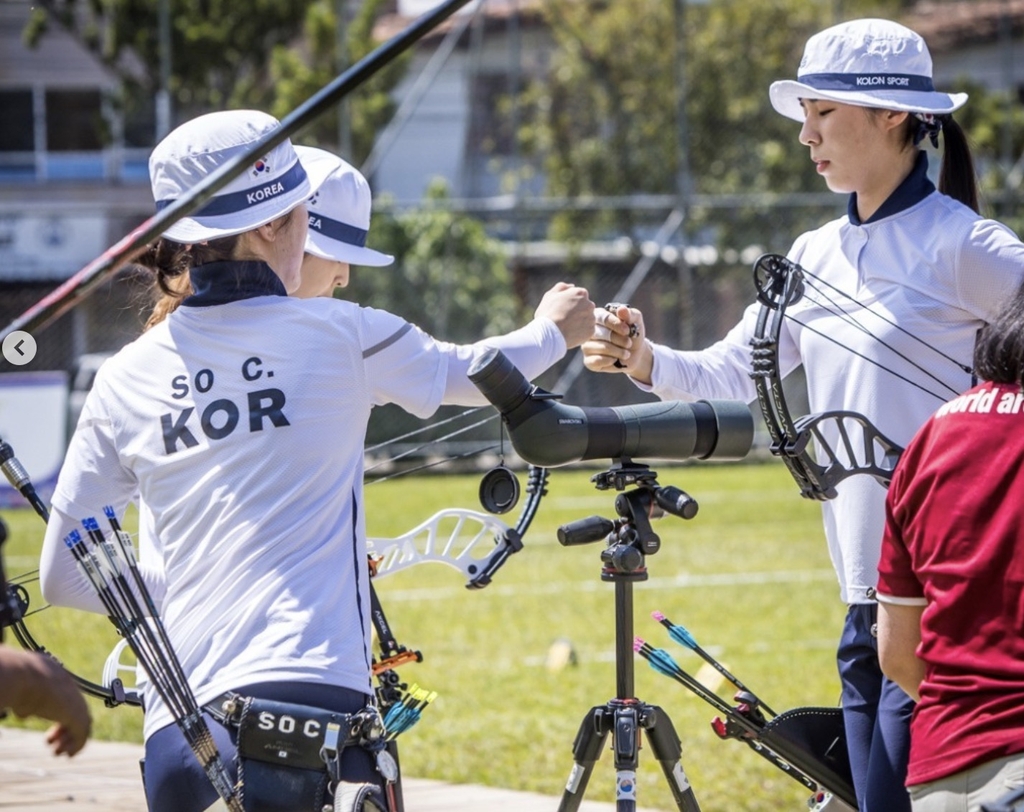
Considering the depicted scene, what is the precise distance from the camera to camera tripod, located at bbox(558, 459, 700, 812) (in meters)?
3.38

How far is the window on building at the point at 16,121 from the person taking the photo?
28.8 m

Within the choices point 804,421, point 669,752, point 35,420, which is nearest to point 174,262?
point 804,421

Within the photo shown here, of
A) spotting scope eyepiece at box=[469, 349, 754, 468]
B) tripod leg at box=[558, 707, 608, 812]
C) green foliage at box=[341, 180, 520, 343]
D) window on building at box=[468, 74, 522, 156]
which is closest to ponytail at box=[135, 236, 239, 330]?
spotting scope eyepiece at box=[469, 349, 754, 468]

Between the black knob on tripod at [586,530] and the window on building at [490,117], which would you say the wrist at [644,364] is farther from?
the window on building at [490,117]

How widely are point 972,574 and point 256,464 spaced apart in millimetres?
1208

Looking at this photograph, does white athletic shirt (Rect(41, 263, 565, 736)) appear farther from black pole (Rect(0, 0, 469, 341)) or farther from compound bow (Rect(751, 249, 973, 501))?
compound bow (Rect(751, 249, 973, 501))

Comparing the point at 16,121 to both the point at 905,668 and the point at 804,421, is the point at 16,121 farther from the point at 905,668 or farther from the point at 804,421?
the point at 905,668

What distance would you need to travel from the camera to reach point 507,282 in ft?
66.7

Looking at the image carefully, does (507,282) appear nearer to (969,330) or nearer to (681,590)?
(681,590)

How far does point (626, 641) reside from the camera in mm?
3410

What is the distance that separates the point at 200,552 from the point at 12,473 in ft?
2.90

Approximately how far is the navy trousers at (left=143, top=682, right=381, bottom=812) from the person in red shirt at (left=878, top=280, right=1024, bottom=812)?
3.06 ft

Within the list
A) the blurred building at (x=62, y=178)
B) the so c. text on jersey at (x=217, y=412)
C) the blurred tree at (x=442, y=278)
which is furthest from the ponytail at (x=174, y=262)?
the blurred tree at (x=442, y=278)

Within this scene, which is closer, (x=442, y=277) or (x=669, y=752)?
(x=669, y=752)
